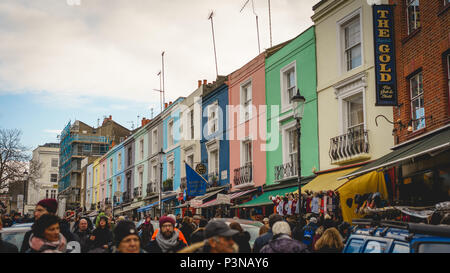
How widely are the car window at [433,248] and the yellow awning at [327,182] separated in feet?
32.6

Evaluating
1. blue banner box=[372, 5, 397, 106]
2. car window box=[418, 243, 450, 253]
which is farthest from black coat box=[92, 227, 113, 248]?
blue banner box=[372, 5, 397, 106]

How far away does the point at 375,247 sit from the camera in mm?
5746

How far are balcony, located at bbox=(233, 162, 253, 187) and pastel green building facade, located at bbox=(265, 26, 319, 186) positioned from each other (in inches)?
65.1

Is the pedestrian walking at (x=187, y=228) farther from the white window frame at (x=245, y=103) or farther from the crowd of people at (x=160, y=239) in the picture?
the white window frame at (x=245, y=103)

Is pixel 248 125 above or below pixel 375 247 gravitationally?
above

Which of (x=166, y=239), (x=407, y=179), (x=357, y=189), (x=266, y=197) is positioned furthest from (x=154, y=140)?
(x=166, y=239)

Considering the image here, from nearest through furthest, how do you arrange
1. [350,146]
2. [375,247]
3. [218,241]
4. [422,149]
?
[218,241]
[375,247]
[422,149]
[350,146]

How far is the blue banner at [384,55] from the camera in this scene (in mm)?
14609

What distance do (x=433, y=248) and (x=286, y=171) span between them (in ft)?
51.0

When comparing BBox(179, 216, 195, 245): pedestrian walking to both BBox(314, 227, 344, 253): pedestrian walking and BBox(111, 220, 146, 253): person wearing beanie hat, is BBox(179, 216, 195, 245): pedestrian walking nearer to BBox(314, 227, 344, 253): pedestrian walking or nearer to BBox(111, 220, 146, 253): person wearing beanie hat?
BBox(314, 227, 344, 253): pedestrian walking

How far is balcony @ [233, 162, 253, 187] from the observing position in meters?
23.9

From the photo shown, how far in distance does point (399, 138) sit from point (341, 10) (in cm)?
573

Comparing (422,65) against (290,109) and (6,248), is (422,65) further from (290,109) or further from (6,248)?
(6,248)

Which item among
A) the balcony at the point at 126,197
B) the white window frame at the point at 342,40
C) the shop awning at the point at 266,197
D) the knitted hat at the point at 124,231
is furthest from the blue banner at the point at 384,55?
the balcony at the point at 126,197
